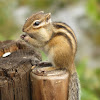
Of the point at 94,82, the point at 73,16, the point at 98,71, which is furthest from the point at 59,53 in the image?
the point at 73,16

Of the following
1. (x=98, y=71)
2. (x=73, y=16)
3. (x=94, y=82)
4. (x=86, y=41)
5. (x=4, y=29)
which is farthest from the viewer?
(x=73, y=16)

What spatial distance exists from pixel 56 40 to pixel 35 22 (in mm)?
253

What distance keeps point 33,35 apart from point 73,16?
5132mm

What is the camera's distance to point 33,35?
2.44 metres

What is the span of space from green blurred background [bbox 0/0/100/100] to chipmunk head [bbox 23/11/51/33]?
2369 mm

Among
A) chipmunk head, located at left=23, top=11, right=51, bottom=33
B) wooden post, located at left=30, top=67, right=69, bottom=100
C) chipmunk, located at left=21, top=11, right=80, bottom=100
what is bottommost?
wooden post, located at left=30, top=67, right=69, bottom=100

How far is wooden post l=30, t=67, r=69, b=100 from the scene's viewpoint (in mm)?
2150

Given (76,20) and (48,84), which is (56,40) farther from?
(76,20)

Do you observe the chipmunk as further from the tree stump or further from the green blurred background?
the green blurred background

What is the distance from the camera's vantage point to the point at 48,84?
7.04ft

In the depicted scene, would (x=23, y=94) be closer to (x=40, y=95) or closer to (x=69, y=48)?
(x=40, y=95)

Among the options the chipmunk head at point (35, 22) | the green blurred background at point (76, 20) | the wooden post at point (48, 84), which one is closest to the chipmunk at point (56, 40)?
the chipmunk head at point (35, 22)

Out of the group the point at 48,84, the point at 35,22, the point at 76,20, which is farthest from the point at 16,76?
the point at 76,20

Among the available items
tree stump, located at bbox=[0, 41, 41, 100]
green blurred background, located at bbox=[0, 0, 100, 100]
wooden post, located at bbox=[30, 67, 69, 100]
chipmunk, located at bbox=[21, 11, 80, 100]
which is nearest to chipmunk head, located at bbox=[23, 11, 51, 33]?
chipmunk, located at bbox=[21, 11, 80, 100]
